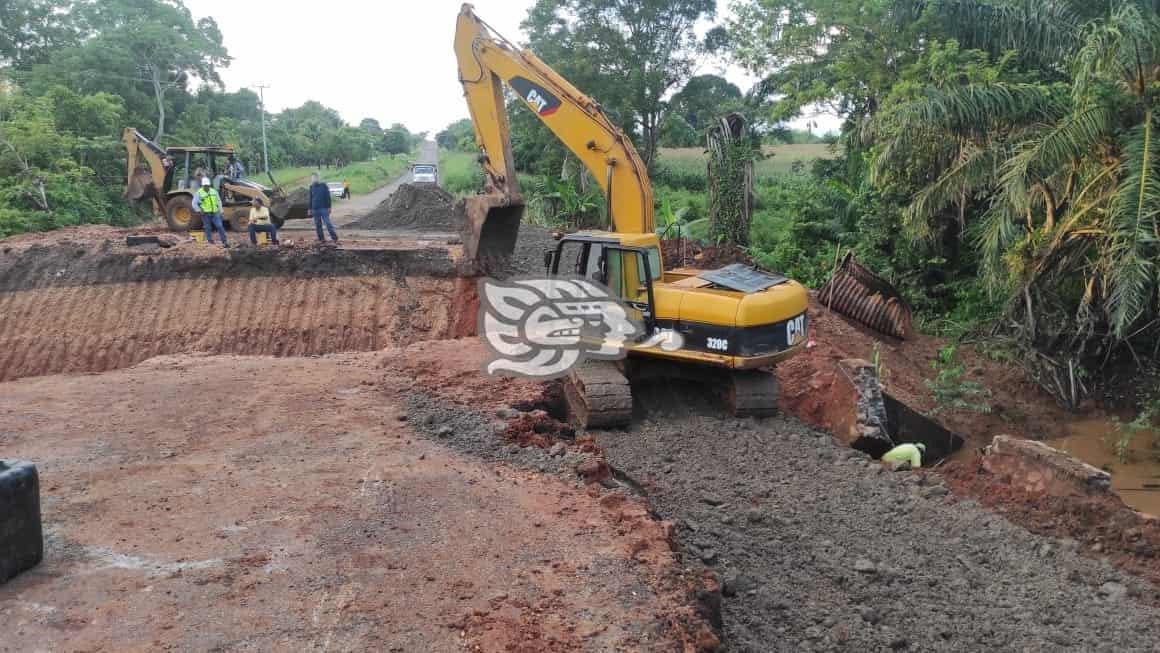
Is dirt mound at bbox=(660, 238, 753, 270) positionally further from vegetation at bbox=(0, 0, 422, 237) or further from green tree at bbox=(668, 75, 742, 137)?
vegetation at bbox=(0, 0, 422, 237)

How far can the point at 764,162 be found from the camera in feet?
102

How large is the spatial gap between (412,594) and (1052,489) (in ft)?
16.6

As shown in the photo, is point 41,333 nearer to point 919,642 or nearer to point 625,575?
point 625,575

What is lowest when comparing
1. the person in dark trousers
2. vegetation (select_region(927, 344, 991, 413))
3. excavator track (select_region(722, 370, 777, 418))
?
vegetation (select_region(927, 344, 991, 413))

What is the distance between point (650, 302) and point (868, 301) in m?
6.62

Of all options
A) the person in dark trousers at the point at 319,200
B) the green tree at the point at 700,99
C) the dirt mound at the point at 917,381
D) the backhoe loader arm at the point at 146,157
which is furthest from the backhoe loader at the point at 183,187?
the green tree at the point at 700,99

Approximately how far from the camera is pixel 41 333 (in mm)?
11617

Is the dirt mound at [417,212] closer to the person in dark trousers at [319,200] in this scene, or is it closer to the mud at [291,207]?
the mud at [291,207]

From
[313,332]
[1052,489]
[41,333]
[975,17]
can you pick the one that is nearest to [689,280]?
[1052,489]

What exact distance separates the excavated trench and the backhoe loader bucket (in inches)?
28.6

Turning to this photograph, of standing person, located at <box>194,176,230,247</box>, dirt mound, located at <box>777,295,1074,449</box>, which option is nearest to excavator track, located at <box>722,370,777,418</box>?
dirt mound, located at <box>777,295,1074,449</box>

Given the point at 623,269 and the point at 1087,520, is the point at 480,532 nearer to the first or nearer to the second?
→ the point at 623,269

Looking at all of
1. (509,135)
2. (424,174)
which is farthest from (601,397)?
(424,174)

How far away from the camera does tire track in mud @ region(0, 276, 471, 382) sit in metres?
11.5
